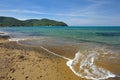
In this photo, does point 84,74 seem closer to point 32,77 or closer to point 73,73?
point 73,73

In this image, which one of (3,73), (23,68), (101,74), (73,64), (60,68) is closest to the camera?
(3,73)

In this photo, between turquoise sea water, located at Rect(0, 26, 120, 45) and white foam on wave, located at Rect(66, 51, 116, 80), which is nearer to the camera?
white foam on wave, located at Rect(66, 51, 116, 80)

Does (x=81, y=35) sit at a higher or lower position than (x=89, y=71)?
higher

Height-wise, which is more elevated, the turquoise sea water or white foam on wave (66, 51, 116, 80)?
the turquoise sea water

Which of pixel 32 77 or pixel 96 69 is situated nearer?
pixel 32 77

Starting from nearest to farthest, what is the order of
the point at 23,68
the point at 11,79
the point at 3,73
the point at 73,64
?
the point at 11,79 → the point at 3,73 → the point at 23,68 → the point at 73,64

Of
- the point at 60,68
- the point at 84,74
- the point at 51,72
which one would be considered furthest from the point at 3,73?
the point at 84,74

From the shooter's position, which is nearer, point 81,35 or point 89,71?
point 89,71

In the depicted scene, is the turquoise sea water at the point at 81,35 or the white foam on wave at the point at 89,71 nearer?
the white foam on wave at the point at 89,71

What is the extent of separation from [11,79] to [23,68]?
1768mm

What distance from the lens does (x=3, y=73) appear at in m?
7.96

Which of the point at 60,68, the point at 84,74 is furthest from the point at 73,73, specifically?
the point at 60,68

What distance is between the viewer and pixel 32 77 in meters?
7.73

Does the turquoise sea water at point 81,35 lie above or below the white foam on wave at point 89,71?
above
